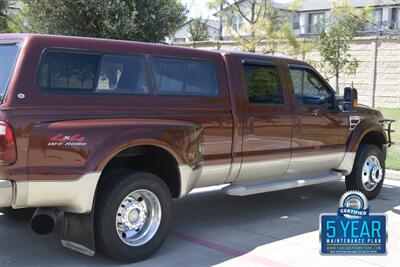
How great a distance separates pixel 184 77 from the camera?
18.5 feet

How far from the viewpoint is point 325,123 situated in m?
7.12

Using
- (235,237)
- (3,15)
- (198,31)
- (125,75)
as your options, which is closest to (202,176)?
(235,237)

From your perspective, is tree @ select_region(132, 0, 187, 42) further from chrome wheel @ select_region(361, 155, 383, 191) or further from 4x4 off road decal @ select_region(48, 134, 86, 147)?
4x4 off road decal @ select_region(48, 134, 86, 147)

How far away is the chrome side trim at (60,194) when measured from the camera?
4.32 metres

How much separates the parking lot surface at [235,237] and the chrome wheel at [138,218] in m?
0.23

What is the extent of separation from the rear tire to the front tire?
3.53 metres

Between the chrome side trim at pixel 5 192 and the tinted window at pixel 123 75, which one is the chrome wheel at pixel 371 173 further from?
the chrome side trim at pixel 5 192

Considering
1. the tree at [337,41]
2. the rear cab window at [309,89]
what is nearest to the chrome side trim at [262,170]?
the rear cab window at [309,89]

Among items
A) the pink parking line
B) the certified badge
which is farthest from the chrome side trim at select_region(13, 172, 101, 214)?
the certified badge

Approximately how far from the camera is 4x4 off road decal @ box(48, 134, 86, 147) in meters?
4.36

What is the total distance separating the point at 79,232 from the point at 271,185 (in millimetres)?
2571

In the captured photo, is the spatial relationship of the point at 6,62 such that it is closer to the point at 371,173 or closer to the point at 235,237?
the point at 235,237

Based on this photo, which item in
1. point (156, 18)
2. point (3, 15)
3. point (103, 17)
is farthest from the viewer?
point (3, 15)

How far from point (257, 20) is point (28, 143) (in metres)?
23.9
